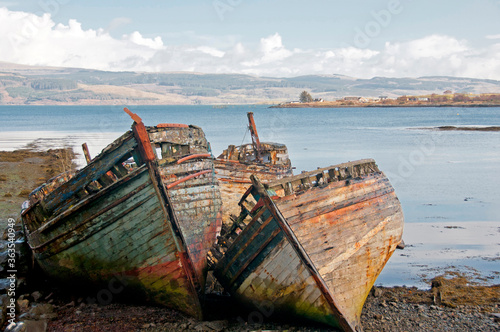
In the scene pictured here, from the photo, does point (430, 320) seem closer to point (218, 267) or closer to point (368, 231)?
point (368, 231)

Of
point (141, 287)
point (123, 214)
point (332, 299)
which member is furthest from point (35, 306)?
point (332, 299)

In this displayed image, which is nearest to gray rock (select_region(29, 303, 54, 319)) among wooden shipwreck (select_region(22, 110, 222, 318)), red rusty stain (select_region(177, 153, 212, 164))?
wooden shipwreck (select_region(22, 110, 222, 318))

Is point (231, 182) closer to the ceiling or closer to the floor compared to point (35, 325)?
closer to the ceiling

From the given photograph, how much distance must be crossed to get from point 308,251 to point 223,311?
8.92 feet

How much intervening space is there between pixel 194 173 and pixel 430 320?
574 cm

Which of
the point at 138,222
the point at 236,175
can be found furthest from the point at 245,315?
the point at 236,175

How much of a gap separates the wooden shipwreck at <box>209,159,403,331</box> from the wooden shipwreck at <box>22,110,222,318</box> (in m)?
0.94

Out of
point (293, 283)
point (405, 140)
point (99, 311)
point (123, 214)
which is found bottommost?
point (405, 140)

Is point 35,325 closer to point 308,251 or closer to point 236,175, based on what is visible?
point 308,251

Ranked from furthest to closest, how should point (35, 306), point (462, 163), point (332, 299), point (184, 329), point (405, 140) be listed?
point (405, 140) → point (462, 163) → point (35, 306) → point (184, 329) → point (332, 299)

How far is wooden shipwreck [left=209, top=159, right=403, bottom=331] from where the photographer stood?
854 centimetres

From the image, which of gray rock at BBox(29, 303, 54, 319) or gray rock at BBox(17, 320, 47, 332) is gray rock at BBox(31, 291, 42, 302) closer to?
gray rock at BBox(29, 303, 54, 319)

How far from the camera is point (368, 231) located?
9.79 meters

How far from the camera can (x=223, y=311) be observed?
397 inches
